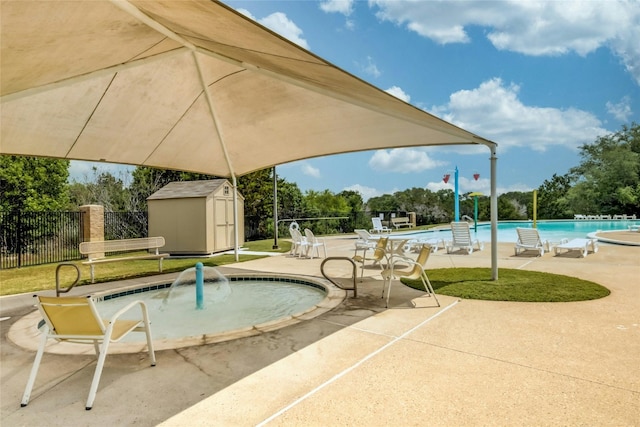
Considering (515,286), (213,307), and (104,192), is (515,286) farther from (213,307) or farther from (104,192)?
(104,192)

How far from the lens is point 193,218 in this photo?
41.4ft

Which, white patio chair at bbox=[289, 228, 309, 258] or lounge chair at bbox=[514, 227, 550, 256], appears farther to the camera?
white patio chair at bbox=[289, 228, 309, 258]

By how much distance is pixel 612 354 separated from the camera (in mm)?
3264

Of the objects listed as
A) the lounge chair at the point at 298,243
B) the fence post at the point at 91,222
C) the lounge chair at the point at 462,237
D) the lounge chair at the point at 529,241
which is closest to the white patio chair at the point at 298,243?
the lounge chair at the point at 298,243

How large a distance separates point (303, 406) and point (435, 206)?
1333 inches

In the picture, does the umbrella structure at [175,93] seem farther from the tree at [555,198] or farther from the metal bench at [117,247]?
the tree at [555,198]

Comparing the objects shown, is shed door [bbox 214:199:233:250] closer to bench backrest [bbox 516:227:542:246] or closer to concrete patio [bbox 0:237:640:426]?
concrete patio [bbox 0:237:640:426]

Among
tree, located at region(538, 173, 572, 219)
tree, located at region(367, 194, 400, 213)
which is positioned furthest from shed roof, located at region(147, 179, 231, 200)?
tree, located at region(538, 173, 572, 219)

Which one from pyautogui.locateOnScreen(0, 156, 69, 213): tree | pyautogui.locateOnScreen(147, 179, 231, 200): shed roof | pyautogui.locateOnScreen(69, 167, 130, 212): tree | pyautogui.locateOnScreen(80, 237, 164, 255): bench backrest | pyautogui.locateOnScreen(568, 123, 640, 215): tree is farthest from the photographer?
pyautogui.locateOnScreen(568, 123, 640, 215): tree

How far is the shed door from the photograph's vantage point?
512 inches

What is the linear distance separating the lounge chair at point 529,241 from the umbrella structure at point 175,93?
13.8ft

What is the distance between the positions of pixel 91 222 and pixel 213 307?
9.24 meters

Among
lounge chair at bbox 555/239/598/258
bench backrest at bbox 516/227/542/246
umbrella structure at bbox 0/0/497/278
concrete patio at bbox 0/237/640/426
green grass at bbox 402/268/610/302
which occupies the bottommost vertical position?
concrete patio at bbox 0/237/640/426

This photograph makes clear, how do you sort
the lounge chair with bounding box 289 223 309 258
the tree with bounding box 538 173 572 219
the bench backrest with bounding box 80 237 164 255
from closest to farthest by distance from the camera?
the bench backrest with bounding box 80 237 164 255 < the lounge chair with bounding box 289 223 309 258 < the tree with bounding box 538 173 572 219
